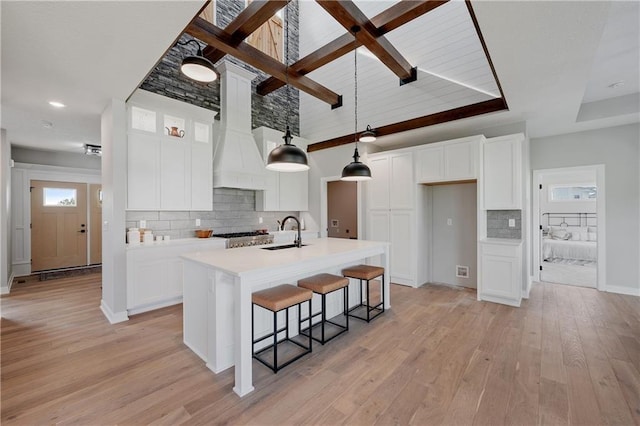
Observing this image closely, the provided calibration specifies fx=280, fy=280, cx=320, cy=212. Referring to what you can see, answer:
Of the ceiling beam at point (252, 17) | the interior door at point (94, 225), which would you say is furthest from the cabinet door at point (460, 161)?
the interior door at point (94, 225)

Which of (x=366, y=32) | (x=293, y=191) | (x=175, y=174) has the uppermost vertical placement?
(x=366, y=32)

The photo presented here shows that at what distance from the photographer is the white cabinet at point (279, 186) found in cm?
536

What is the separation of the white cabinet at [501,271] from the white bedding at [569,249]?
171 inches

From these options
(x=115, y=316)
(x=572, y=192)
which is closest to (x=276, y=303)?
(x=115, y=316)

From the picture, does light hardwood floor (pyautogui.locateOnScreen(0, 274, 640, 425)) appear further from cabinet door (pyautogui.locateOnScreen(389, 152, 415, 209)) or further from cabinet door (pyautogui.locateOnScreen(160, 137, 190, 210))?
cabinet door (pyautogui.locateOnScreen(389, 152, 415, 209))

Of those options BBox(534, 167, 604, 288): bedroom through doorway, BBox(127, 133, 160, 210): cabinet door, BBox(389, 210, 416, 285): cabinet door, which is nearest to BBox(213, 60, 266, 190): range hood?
BBox(127, 133, 160, 210): cabinet door

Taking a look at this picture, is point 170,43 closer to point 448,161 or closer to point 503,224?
point 448,161

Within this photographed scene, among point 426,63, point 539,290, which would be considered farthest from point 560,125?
point 539,290

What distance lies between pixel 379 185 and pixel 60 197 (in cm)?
674

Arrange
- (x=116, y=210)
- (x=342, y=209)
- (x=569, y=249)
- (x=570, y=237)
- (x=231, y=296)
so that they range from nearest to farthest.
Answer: (x=231, y=296) → (x=116, y=210) → (x=342, y=209) → (x=569, y=249) → (x=570, y=237)

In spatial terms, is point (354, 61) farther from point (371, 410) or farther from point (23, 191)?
point (23, 191)

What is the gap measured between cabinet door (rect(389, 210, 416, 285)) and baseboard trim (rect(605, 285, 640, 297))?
3.01m

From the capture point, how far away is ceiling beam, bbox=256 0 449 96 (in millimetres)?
2977

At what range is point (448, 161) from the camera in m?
4.39
